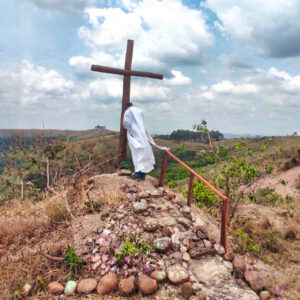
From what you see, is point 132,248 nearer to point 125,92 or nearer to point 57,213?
point 57,213

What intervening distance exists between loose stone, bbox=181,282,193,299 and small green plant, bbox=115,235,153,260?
2.54 feet

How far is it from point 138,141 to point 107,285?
3434 millimetres

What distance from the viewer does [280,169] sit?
1803 centimetres

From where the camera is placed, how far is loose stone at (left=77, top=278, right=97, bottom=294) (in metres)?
3.25

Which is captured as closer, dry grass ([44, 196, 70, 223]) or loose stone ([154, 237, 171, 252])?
loose stone ([154, 237, 171, 252])

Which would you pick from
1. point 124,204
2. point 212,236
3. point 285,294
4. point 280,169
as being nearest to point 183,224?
point 212,236

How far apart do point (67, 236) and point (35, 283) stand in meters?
1.03

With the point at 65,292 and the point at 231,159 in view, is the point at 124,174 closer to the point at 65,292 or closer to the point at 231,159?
the point at 231,159

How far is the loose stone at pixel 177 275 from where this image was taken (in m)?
3.41

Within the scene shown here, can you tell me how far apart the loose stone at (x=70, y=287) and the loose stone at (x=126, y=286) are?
1.97ft

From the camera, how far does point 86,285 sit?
329 centimetres

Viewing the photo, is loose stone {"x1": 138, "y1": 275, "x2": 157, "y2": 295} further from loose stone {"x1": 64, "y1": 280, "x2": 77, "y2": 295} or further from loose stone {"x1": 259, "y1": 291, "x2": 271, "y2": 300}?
loose stone {"x1": 259, "y1": 291, "x2": 271, "y2": 300}

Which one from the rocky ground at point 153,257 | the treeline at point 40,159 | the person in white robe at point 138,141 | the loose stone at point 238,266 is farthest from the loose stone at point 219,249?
the treeline at point 40,159

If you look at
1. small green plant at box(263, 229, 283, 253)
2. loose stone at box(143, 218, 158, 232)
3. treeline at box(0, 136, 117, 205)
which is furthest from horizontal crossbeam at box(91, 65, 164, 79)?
small green plant at box(263, 229, 283, 253)
